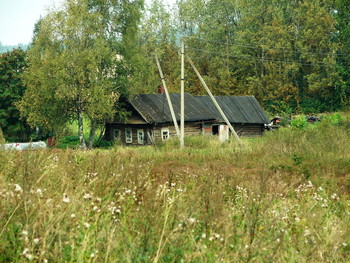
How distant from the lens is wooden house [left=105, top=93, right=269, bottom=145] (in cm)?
3075

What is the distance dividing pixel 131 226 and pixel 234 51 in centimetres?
4842

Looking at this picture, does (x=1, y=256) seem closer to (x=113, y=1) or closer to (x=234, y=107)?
(x=113, y=1)

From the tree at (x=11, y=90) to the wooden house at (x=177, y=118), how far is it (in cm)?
699

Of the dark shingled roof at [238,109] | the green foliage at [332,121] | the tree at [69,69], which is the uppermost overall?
the tree at [69,69]

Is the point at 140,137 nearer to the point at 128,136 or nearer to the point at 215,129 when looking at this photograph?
the point at 128,136

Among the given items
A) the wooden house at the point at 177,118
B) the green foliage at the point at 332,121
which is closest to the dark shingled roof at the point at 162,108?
the wooden house at the point at 177,118

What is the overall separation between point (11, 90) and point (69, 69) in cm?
645

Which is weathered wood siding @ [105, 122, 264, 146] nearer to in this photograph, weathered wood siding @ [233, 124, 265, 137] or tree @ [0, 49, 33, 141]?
weathered wood siding @ [233, 124, 265, 137]

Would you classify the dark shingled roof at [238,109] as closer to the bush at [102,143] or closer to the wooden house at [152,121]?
the wooden house at [152,121]

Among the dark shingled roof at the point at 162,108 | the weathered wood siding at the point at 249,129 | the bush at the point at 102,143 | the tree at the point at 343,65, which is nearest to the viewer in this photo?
the dark shingled roof at the point at 162,108

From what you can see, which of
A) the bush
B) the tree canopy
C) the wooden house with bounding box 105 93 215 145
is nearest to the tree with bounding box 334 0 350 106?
the wooden house with bounding box 105 93 215 145

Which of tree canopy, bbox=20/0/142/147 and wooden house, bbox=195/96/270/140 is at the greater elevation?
tree canopy, bbox=20/0/142/147

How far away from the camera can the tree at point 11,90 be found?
31.6 m

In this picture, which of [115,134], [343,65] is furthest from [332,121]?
[343,65]
